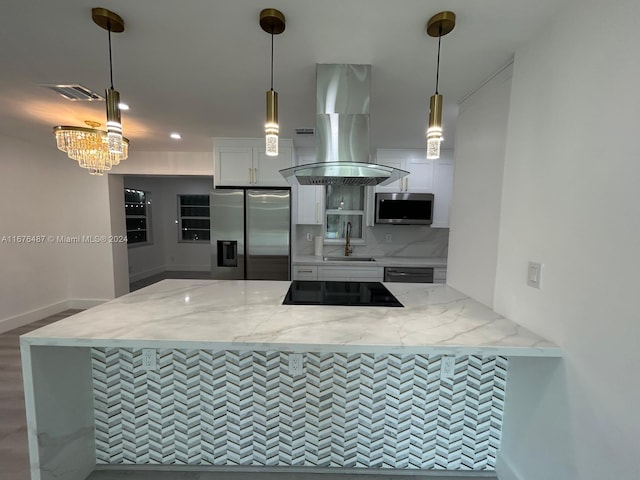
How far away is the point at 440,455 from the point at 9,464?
8.46 ft

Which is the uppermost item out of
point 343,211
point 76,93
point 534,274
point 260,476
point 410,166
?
point 76,93

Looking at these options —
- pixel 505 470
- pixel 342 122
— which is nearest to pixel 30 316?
pixel 342 122

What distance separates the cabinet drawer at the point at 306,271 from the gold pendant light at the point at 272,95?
215 cm

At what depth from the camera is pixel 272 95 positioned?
51.2 inches

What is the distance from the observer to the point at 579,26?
1.06 meters

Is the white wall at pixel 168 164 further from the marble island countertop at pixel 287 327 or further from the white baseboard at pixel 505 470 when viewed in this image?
the white baseboard at pixel 505 470

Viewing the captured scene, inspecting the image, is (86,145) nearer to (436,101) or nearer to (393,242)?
(436,101)

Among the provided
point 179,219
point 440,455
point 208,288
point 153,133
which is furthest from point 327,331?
point 179,219

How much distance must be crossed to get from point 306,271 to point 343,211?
1.12m

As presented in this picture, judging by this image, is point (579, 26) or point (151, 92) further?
point (151, 92)

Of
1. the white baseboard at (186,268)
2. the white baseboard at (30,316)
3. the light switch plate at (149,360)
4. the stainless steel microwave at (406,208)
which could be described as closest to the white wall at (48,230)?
the white baseboard at (30,316)

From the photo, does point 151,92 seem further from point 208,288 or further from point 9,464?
point 9,464

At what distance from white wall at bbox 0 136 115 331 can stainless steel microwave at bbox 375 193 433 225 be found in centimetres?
400

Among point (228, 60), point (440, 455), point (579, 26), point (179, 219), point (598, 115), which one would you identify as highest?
point (228, 60)
